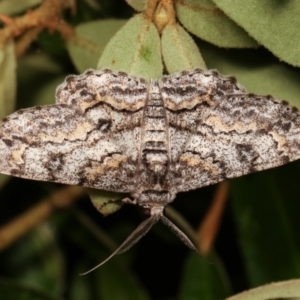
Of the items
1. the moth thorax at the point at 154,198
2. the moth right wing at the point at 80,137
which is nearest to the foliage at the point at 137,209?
the moth right wing at the point at 80,137

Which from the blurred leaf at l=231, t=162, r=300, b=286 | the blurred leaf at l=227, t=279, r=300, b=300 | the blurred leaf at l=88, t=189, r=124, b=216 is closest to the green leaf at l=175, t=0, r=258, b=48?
the blurred leaf at l=88, t=189, r=124, b=216

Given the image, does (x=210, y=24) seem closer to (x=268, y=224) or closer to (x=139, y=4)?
(x=139, y=4)

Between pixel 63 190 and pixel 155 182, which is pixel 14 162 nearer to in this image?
pixel 155 182

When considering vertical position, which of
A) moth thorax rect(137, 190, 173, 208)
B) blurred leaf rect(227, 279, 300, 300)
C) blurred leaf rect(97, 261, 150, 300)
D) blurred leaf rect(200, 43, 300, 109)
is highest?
blurred leaf rect(200, 43, 300, 109)

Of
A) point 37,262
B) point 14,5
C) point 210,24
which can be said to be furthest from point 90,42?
point 37,262

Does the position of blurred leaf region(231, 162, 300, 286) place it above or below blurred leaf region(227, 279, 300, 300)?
below

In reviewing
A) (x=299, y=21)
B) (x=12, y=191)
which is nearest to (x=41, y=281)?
(x=12, y=191)

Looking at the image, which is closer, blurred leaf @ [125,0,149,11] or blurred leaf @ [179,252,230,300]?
blurred leaf @ [125,0,149,11]

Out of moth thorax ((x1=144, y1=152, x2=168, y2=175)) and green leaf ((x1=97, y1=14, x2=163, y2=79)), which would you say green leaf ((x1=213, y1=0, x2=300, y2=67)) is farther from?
moth thorax ((x1=144, y1=152, x2=168, y2=175))
